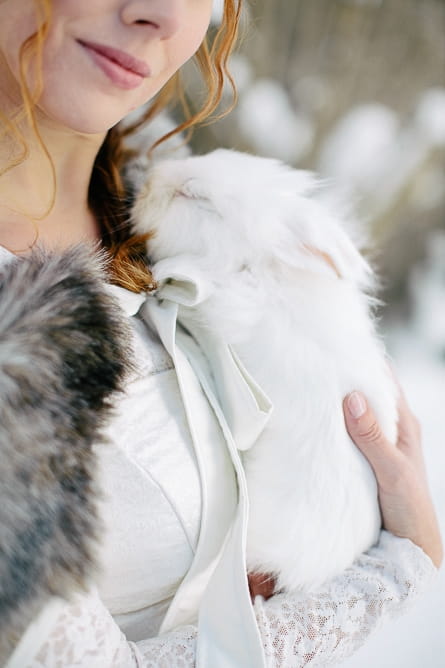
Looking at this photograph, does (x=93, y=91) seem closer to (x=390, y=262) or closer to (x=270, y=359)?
(x=270, y=359)

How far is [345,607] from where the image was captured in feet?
2.06

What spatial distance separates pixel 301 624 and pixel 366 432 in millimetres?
211

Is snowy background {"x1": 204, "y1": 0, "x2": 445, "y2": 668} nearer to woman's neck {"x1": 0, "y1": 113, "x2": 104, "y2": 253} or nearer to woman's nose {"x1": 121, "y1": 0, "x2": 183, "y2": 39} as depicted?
woman's neck {"x1": 0, "y1": 113, "x2": 104, "y2": 253}

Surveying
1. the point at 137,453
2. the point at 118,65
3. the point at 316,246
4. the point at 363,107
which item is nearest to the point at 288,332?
the point at 316,246

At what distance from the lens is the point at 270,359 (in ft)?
2.11

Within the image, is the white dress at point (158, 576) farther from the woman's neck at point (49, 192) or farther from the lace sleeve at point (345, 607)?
the woman's neck at point (49, 192)

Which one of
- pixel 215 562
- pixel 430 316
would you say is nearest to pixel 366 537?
pixel 215 562

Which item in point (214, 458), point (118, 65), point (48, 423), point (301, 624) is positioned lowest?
point (301, 624)

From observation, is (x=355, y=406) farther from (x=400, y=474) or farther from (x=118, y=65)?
(x=118, y=65)

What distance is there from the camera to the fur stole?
0.43 m

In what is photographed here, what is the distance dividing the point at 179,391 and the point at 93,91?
31 centimetres

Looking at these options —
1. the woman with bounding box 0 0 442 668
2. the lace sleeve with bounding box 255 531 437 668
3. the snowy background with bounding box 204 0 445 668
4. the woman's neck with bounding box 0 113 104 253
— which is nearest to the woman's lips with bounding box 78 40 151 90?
the woman with bounding box 0 0 442 668

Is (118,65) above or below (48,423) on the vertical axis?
above

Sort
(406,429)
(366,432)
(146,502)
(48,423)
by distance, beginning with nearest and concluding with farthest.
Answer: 1. (48,423)
2. (146,502)
3. (366,432)
4. (406,429)
